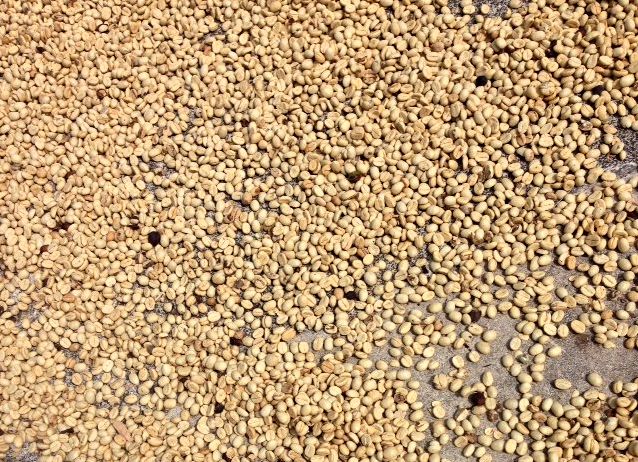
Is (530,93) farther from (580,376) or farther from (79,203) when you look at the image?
(79,203)

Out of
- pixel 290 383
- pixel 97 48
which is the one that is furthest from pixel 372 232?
pixel 97 48

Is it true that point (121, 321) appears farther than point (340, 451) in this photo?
Yes

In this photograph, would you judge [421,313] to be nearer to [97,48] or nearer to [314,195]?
[314,195]

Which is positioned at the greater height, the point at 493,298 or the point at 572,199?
the point at 572,199

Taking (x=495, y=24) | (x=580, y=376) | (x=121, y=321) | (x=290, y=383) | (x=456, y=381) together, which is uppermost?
(x=495, y=24)

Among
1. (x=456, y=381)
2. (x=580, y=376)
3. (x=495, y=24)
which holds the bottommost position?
(x=456, y=381)

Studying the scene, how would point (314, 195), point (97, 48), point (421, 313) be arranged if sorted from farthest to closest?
1. point (97, 48)
2. point (314, 195)
3. point (421, 313)

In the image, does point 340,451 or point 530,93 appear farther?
point 530,93

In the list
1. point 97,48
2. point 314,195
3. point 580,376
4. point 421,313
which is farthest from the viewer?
point 97,48

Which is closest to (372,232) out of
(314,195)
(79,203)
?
(314,195)
